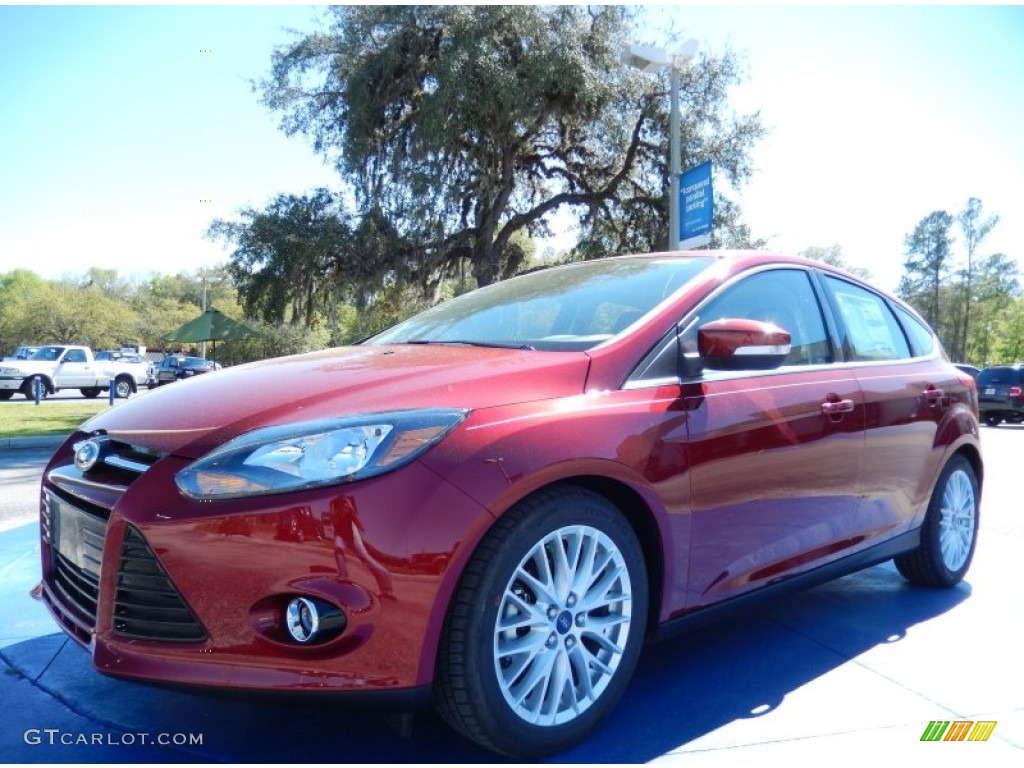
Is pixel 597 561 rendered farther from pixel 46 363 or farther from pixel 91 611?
pixel 46 363

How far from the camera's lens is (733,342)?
101 inches

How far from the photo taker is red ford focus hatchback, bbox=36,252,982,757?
75.6 inches

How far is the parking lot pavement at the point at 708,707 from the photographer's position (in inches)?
89.0

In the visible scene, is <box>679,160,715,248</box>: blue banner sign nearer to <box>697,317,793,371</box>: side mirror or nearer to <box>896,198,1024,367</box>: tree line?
<box>697,317,793,371</box>: side mirror

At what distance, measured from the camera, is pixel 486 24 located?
611 inches

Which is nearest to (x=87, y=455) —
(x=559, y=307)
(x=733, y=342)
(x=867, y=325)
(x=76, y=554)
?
(x=76, y=554)

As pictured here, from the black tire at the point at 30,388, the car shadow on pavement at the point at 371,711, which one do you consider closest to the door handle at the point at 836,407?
the car shadow on pavement at the point at 371,711

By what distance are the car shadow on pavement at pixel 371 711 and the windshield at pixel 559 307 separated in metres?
1.25

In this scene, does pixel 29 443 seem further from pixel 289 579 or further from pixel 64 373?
pixel 64 373

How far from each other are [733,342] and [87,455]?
208 cm

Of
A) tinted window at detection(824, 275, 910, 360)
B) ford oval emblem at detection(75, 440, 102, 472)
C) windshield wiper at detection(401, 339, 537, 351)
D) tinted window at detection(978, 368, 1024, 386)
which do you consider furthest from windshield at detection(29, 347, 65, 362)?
tinted window at detection(978, 368, 1024, 386)

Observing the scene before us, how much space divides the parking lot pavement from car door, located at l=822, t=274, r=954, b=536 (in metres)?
0.56

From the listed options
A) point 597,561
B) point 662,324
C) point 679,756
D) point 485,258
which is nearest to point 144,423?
point 597,561

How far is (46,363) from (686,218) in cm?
2163
